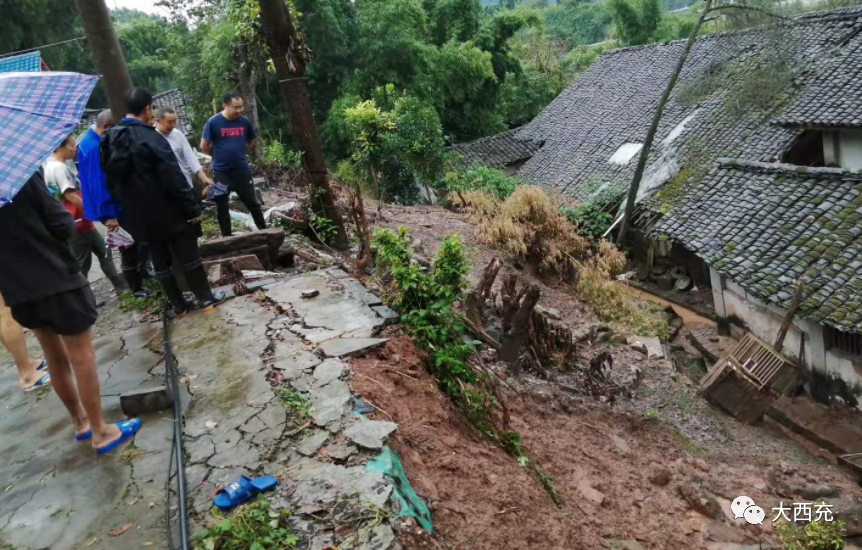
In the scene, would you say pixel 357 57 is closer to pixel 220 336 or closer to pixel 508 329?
pixel 508 329

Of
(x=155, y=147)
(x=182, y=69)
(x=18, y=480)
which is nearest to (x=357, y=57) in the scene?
(x=182, y=69)

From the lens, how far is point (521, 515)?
10.2 ft

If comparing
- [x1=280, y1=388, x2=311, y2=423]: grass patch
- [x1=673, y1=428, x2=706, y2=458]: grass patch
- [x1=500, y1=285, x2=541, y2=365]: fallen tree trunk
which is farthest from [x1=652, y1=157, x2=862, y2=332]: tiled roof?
[x1=280, y1=388, x2=311, y2=423]: grass patch

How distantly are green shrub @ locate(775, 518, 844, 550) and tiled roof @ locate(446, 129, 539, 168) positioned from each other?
17.3 m

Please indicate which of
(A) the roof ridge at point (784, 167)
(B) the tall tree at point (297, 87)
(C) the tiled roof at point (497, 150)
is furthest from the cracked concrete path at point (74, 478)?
(C) the tiled roof at point (497, 150)

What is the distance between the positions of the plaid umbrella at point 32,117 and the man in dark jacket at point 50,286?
0.58 feet

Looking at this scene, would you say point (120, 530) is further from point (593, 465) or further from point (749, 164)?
point (749, 164)

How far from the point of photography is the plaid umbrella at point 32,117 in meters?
2.83

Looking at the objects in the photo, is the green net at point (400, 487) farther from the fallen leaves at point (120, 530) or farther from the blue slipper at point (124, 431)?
the blue slipper at point (124, 431)

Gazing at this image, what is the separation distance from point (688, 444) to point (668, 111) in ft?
48.2

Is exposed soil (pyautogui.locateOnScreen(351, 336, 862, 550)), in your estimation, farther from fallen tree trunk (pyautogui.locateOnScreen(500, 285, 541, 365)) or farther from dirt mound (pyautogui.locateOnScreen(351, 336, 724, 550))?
fallen tree trunk (pyautogui.locateOnScreen(500, 285, 541, 365))

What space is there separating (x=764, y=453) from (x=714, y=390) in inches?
53.0

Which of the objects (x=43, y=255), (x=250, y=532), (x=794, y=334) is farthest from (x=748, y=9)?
(x=250, y=532)

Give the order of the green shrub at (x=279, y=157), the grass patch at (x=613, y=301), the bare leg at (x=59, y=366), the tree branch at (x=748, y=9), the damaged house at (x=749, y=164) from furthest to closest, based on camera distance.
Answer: the tree branch at (x=748, y=9) → the green shrub at (x=279, y=157) → the grass patch at (x=613, y=301) → the damaged house at (x=749, y=164) → the bare leg at (x=59, y=366)
